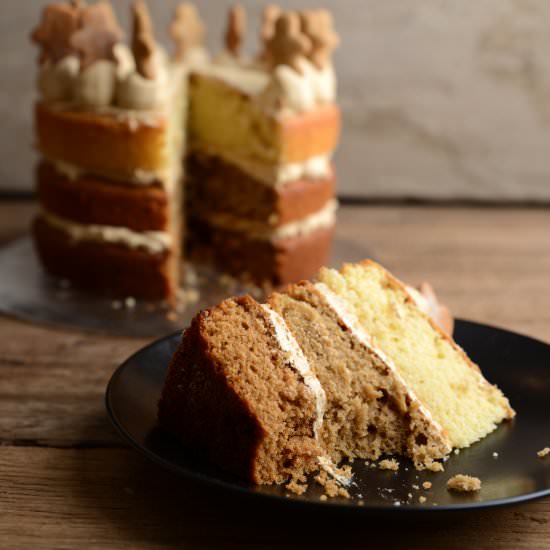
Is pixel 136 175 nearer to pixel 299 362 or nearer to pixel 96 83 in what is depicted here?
pixel 96 83

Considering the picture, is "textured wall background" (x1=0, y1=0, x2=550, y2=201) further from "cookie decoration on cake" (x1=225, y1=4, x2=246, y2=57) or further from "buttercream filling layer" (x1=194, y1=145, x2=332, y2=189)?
"buttercream filling layer" (x1=194, y1=145, x2=332, y2=189)

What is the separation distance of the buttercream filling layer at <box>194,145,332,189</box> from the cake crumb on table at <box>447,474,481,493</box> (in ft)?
5.97

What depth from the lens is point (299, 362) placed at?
2002 mm

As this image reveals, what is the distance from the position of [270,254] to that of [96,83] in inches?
34.8

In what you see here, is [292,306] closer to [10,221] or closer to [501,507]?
[501,507]

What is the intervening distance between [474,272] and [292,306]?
1769 mm

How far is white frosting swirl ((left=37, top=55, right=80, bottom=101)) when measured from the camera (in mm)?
3385

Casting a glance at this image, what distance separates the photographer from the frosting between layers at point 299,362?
197cm

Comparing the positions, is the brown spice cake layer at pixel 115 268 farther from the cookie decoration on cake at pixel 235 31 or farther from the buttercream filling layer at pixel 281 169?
the cookie decoration on cake at pixel 235 31

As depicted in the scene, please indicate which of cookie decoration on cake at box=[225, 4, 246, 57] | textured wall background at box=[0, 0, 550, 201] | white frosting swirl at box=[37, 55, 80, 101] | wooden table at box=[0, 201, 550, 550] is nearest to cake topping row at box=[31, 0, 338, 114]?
white frosting swirl at box=[37, 55, 80, 101]

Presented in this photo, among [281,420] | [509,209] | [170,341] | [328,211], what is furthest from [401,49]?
[281,420]

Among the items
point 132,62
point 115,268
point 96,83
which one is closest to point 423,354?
point 115,268

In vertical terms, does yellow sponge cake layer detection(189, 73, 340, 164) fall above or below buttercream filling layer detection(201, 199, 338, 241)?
above

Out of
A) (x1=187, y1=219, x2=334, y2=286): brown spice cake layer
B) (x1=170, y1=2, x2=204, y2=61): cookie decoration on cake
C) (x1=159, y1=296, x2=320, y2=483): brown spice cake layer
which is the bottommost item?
(x1=187, y1=219, x2=334, y2=286): brown spice cake layer
